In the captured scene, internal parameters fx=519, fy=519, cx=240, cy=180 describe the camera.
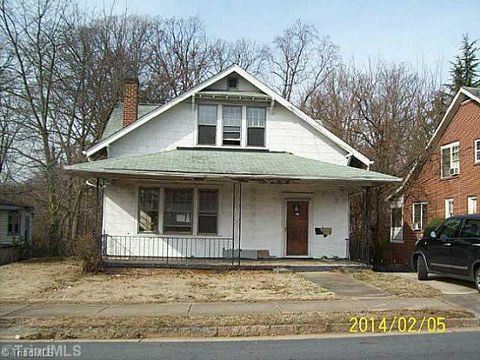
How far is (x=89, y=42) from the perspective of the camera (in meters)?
31.2

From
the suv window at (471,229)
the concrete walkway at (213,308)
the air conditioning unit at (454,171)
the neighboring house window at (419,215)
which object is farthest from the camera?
the neighboring house window at (419,215)

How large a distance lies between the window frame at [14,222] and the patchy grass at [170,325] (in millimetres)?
21453

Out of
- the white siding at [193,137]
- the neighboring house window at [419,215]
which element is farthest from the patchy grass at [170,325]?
the neighboring house window at [419,215]

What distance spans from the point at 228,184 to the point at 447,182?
12.6 meters

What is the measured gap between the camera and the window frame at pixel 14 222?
29.0 metres

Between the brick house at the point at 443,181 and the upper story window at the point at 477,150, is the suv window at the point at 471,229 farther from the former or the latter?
the upper story window at the point at 477,150

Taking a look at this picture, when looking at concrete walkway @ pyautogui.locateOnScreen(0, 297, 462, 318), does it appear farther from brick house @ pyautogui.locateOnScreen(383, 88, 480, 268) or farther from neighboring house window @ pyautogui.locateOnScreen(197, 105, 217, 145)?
brick house @ pyautogui.locateOnScreen(383, 88, 480, 268)

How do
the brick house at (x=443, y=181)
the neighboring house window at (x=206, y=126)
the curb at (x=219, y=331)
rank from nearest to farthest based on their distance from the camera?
the curb at (x=219, y=331)
the neighboring house window at (x=206, y=126)
the brick house at (x=443, y=181)

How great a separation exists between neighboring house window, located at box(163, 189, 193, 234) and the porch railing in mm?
388

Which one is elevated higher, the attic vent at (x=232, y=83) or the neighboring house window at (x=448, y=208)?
the attic vent at (x=232, y=83)

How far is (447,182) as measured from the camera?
25516 mm

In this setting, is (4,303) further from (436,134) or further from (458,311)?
(436,134)

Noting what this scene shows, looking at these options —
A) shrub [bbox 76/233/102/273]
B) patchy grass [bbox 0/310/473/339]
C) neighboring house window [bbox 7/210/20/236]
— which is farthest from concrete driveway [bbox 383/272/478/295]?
neighboring house window [bbox 7/210/20/236]

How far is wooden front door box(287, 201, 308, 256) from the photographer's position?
19.1 meters
